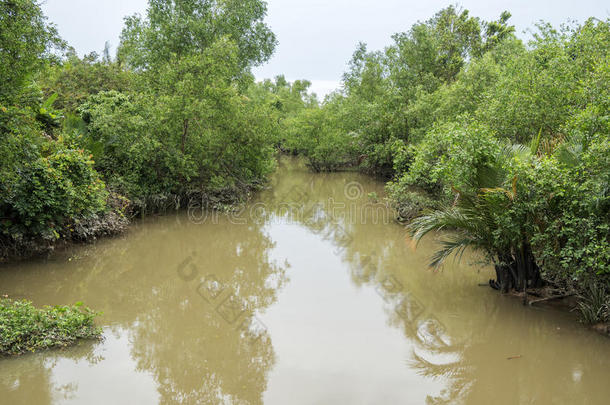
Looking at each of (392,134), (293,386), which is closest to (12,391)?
(293,386)

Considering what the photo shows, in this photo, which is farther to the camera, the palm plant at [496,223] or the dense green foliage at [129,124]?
the dense green foliage at [129,124]

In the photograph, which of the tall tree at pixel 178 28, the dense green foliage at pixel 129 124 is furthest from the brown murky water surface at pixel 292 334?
the tall tree at pixel 178 28

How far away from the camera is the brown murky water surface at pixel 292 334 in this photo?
15.9 ft

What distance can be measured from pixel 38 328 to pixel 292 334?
341 centimetres

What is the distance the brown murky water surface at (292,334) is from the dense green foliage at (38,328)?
0.16 meters

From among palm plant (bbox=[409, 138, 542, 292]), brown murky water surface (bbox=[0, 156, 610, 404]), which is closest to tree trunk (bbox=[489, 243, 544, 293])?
palm plant (bbox=[409, 138, 542, 292])

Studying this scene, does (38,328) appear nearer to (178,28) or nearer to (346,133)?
(178,28)

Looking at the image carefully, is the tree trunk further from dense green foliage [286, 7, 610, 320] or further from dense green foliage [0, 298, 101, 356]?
dense green foliage [0, 298, 101, 356]

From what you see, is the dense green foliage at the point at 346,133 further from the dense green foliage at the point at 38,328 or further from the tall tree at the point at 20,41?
the dense green foliage at the point at 38,328

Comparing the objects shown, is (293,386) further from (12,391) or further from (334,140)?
(334,140)

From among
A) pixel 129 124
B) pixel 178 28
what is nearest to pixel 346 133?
pixel 178 28

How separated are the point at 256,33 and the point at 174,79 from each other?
8.91 metres

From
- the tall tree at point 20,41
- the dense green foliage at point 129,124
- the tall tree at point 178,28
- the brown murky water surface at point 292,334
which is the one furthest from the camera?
the tall tree at point 178,28

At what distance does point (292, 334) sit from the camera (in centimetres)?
633
